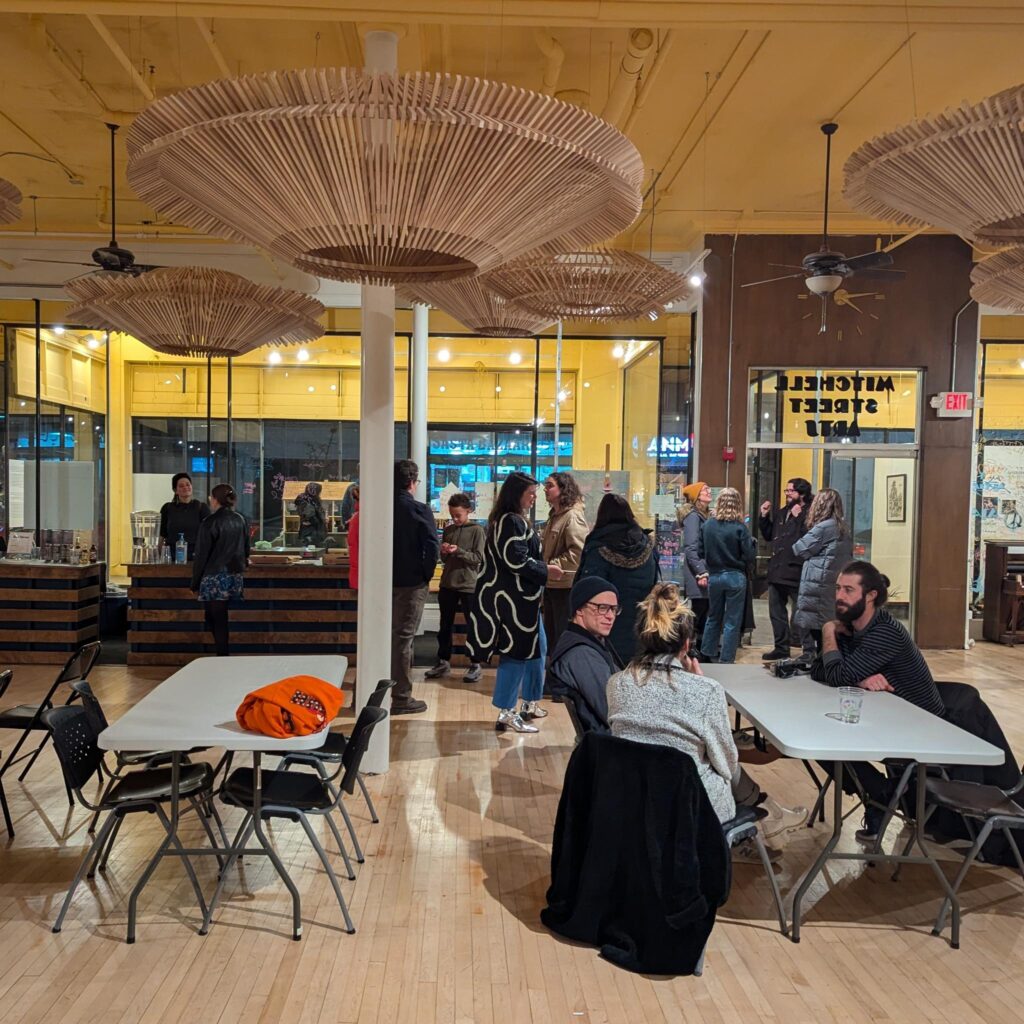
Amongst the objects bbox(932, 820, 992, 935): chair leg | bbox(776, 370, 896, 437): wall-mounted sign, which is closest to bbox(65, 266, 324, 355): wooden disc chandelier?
bbox(932, 820, 992, 935): chair leg

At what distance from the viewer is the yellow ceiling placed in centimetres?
491

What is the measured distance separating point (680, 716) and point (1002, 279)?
2.46 metres

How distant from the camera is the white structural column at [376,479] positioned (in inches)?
208

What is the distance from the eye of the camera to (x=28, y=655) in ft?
27.8

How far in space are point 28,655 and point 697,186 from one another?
788cm

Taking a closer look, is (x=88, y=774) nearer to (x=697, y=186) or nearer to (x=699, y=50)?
(x=699, y=50)

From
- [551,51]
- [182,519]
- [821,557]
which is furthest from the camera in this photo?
[182,519]

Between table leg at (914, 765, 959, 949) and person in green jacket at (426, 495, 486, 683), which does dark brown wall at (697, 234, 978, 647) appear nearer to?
person in green jacket at (426, 495, 486, 683)

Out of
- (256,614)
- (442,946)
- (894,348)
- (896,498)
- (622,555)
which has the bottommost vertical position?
(442,946)

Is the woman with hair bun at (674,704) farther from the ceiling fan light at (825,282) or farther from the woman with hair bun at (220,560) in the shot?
the ceiling fan light at (825,282)

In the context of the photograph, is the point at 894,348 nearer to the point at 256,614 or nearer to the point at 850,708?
the point at 256,614

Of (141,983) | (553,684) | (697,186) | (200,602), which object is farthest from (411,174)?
(697,186)

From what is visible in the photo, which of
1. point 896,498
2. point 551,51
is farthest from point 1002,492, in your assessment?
point 551,51

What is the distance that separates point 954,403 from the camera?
32.7 feet
